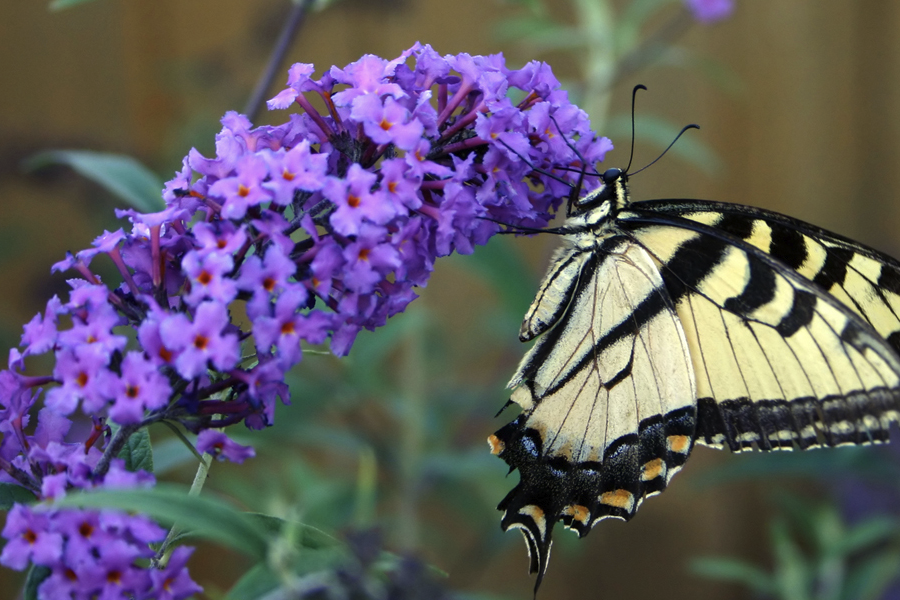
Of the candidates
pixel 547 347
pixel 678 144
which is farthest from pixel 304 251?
pixel 678 144

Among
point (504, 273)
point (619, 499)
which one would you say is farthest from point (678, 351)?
point (504, 273)

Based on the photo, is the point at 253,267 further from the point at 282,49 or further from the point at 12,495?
the point at 282,49

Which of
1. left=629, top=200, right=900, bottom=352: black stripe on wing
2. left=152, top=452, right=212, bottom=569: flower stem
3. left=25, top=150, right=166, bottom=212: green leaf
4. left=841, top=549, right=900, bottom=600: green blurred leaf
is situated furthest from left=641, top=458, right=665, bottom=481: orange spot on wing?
left=841, top=549, right=900, bottom=600: green blurred leaf

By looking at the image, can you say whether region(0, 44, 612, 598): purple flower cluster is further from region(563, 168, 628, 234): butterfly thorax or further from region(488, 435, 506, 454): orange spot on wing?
region(488, 435, 506, 454): orange spot on wing

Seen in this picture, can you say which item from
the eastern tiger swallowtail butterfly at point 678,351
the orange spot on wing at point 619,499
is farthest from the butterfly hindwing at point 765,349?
the orange spot on wing at point 619,499

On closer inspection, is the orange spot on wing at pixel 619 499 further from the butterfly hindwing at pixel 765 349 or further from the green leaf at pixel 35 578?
the green leaf at pixel 35 578

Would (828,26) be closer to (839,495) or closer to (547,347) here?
(839,495)
